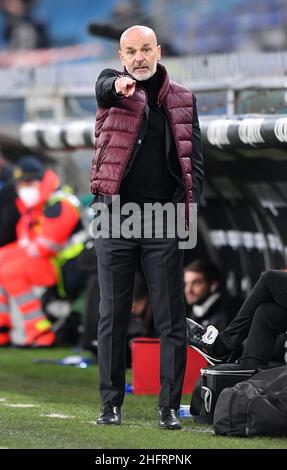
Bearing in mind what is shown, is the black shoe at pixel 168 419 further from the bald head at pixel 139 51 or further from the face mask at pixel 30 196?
the face mask at pixel 30 196

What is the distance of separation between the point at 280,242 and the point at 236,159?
705mm

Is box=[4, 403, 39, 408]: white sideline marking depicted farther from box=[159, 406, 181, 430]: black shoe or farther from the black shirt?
the black shirt

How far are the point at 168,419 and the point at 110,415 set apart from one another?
29 centimetres

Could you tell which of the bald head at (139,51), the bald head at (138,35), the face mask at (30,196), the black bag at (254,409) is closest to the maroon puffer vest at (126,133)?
the bald head at (139,51)

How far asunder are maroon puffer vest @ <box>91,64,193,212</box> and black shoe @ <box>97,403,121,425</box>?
107 centimetres

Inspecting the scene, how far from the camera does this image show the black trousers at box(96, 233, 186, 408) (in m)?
6.77

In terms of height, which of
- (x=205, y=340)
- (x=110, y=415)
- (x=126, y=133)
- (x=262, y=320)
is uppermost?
(x=126, y=133)

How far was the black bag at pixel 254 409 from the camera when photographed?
6.41 metres

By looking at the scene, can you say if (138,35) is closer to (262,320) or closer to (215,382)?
(262,320)

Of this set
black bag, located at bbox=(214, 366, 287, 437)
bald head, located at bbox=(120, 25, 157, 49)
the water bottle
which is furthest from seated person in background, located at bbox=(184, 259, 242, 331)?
bald head, located at bbox=(120, 25, 157, 49)

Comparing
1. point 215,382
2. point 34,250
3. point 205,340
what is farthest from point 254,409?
point 34,250

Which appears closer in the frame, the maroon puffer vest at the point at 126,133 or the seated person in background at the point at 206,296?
the maroon puffer vest at the point at 126,133

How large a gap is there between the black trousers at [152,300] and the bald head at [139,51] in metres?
0.83

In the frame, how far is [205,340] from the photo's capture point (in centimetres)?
740
